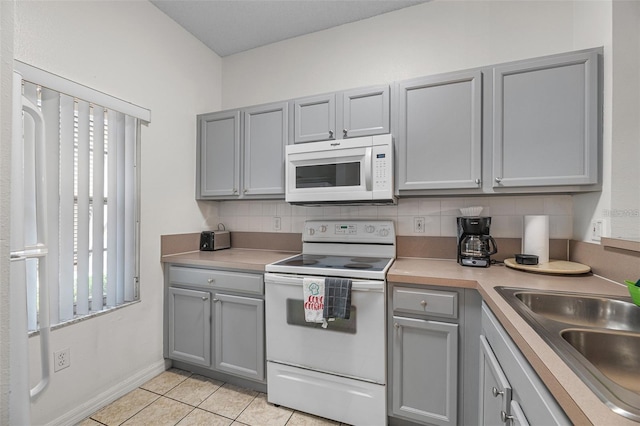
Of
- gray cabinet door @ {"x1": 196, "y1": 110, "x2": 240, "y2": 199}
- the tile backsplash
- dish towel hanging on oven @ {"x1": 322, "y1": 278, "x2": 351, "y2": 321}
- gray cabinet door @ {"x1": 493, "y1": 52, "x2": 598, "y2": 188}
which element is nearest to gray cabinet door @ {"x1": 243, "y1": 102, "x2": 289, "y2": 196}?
gray cabinet door @ {"x1": 196, "y1": 110, "x2": 240, "y2": 199}

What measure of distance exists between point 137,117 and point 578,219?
117 inches

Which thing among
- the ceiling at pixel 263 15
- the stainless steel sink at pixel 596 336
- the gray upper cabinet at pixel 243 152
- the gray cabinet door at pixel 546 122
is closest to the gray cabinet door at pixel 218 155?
the gray upper cabinet at pixel 243 152

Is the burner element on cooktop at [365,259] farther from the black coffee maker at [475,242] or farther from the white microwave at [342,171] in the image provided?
the black coffee maker at [475,242]

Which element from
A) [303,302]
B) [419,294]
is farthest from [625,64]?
[303,302]

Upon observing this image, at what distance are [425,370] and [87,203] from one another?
2162mm

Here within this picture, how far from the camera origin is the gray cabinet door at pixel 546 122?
1503 mm

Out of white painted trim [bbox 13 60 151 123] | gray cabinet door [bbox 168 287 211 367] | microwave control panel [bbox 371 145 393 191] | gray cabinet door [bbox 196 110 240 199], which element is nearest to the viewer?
white painted trim [bbox 13 60 151 123]

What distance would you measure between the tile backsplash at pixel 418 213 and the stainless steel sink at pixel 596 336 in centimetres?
83

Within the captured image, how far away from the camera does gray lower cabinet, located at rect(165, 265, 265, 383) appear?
6.20 feet

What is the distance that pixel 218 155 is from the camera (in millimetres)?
2480

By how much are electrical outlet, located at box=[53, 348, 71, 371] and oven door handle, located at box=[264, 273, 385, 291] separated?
46.2 inches

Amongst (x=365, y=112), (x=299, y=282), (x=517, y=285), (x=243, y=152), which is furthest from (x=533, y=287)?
(x=243, y=152)

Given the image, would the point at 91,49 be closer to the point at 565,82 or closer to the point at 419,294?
the point at 419,294

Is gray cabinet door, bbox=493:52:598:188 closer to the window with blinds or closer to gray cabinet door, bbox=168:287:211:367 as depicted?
gray cabinet door, bbox=168:287:211:367
